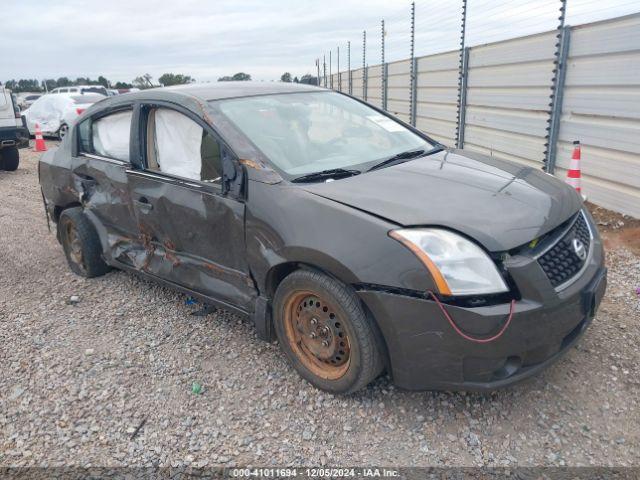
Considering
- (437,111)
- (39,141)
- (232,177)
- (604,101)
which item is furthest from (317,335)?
(39,141)

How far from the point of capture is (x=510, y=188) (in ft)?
9.14

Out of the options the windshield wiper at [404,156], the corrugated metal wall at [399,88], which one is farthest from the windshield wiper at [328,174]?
the corrugated metal wall at [399,88]

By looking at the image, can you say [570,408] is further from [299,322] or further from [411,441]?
[299,322]

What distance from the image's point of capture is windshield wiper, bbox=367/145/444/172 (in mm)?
3176

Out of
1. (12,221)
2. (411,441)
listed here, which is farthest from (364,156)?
(12,221)

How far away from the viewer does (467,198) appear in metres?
2.63

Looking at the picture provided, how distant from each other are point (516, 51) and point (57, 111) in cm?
1445

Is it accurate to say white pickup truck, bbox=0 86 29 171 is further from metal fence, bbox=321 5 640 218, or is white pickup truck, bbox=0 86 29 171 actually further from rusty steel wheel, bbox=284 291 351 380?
rusty steel wheel, bbox=284 291 351 380

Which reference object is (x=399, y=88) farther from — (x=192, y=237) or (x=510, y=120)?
(x=192, y=237)

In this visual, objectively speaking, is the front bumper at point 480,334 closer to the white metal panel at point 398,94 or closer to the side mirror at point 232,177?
the side mirror at point 232,177

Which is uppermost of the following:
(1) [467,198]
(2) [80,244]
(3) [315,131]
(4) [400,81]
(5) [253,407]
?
(4) [400,81]

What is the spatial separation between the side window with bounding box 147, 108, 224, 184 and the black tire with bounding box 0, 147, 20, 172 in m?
9.35

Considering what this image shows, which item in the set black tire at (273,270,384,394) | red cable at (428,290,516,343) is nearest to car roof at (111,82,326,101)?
black tire at (273,270,384,394)

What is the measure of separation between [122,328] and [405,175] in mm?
2306
